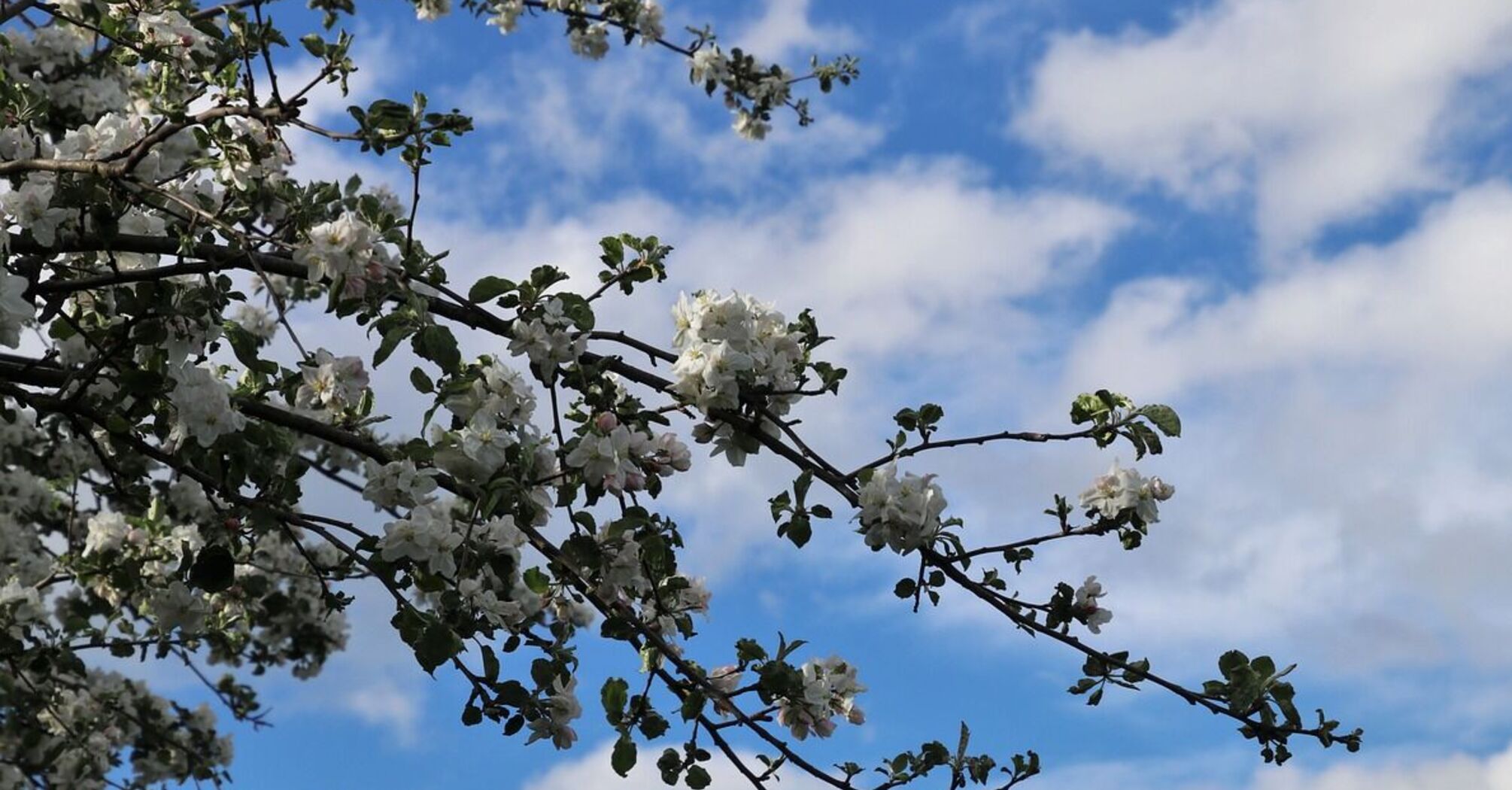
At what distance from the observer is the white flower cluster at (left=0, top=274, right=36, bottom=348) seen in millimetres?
3027

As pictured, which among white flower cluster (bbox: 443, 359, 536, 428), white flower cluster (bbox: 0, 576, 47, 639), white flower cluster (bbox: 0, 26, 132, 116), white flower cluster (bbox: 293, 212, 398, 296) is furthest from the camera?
white flower cluster (bbox: 0, 26, 132, 116)

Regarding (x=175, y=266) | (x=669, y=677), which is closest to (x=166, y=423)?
(x=175, y=266)

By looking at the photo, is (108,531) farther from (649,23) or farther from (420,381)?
(649,23)

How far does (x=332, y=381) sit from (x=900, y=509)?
4.53ft

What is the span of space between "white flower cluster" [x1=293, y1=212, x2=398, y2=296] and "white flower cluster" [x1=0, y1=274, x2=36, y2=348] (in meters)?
0.56

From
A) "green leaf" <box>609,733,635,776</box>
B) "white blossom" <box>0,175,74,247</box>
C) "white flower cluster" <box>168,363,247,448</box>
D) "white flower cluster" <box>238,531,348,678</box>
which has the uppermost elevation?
"white flower cluster" <box>238,531,348,678</box>

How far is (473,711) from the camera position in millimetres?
3553

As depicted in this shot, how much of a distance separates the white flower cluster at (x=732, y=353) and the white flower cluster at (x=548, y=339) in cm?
24

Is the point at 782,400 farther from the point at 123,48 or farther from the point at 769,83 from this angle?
the point at 769,83

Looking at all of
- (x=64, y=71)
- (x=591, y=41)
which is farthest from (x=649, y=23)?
(x=64, y=71)

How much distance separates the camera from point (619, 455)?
3.26 m

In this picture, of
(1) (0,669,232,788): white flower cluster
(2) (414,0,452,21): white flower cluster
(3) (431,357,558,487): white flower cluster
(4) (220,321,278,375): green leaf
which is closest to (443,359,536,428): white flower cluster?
(3) (431,357,558,487): white flower cluster

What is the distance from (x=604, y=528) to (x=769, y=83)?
206 inches

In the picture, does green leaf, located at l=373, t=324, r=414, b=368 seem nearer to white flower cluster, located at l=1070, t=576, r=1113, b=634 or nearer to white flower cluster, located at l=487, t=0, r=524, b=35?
white flower cluster, located at l=1070, t=576, r=1113, b=634
